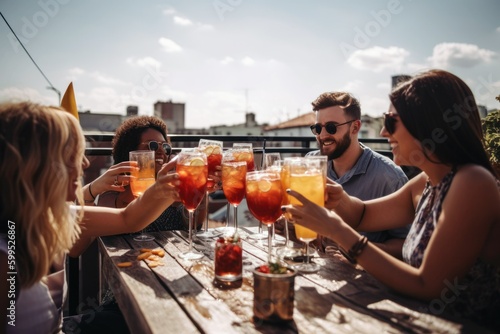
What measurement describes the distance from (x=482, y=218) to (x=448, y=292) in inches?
→ 11.7

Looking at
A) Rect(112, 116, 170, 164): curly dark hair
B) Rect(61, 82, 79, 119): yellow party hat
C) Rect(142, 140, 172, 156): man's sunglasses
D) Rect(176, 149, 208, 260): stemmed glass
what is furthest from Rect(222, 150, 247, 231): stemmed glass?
Rect(61, 82, 79, 119): yellow party hat

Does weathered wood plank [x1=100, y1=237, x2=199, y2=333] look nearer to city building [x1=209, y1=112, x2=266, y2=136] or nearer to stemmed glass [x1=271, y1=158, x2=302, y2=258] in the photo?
stemmed glass [x1=271, y1=158, x2=302, y2=258]

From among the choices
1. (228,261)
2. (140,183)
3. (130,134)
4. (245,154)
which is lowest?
(228,261)

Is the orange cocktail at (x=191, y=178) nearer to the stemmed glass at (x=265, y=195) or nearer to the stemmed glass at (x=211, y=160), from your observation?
the stemmed glass at (x=265, y=195)

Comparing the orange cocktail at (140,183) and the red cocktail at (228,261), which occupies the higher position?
the orange cocktail at (140,183)

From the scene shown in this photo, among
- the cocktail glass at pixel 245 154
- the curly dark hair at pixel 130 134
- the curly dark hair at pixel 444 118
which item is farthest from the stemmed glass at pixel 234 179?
the curly dark hair at pixel 130 134

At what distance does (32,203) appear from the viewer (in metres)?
1.19

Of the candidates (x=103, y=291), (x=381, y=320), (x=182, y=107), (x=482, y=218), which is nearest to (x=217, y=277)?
(x=381, y=320)

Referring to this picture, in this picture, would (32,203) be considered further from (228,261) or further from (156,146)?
(156,146)

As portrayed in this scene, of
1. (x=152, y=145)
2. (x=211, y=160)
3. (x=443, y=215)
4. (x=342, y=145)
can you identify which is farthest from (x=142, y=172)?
(x=342, y=145)

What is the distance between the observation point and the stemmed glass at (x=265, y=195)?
1702 mm

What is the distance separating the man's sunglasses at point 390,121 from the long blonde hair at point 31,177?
56.7 inches

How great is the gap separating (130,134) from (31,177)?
2076 mm

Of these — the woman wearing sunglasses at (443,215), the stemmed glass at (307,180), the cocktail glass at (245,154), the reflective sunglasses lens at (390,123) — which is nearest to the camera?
the woman wearing sunglasses at (443,215)
